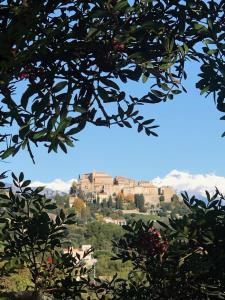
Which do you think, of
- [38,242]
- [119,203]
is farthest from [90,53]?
[119,203]

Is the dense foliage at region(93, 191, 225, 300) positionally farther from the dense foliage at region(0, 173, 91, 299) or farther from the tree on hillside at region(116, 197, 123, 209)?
the tree on hillside at region(116, 197, 123, 209)

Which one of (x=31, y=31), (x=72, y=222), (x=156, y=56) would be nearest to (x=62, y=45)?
(x=31, y=31)

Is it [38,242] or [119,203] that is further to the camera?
[119,203]

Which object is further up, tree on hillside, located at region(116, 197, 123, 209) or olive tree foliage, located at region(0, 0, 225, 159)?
tree on hillside, located at region(116, 197, 123, 209)

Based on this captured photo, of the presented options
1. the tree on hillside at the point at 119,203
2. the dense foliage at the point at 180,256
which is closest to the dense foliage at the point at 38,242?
the dense foliage at the point at 180,256

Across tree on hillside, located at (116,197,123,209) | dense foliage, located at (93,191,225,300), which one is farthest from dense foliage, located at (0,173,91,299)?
tree on hillside, located at (116,197,123,209)

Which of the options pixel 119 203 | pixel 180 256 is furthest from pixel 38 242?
pixel 119 203

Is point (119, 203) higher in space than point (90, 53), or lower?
higher

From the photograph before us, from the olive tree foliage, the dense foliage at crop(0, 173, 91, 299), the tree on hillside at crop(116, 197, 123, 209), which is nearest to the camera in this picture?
the olive tree foliage

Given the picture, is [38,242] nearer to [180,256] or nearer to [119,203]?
[180,256]

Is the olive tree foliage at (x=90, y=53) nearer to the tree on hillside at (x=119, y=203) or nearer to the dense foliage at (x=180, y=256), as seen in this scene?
the dense foliage at (x=180, y=256)

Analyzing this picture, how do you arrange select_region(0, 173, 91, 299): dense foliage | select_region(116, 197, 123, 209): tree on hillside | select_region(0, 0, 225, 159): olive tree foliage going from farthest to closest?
select_region(116, 197, 123, 209): tree on hillside → select_region(0, 173, 91, 299): dense foliage → select_region(0, 0, 225, 159): olive tree foliage

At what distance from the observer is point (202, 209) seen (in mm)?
3920

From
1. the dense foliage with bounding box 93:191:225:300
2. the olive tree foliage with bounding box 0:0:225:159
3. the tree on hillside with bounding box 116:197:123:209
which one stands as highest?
the tree on hillside with bounding box 116:197:123:209
